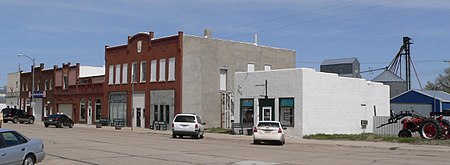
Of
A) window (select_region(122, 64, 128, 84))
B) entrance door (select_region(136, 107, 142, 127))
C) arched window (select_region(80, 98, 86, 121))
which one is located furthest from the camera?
arched window (select_region(80, 98, 86, 121))

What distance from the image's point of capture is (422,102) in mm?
58781

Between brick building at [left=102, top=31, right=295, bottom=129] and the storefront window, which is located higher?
brick building at [left=102, top=31, right=295, bottom=129]

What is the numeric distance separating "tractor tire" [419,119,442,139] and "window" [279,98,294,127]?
996 cm

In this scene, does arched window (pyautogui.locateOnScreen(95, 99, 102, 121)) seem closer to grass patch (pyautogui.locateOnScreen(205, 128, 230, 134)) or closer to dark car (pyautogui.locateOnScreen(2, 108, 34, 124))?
dark car (pyautogui.locateOnScreen(2, 108, 34, 124))

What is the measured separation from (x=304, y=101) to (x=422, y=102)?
86.1 ft

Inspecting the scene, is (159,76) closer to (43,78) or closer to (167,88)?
(167,88)

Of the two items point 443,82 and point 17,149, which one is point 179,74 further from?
point 443,82

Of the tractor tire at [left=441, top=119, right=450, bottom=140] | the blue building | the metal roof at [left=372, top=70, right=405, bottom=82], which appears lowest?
the tractor tire at [left=441, top=119, right=450, bottom=140]

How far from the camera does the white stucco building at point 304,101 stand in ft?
125

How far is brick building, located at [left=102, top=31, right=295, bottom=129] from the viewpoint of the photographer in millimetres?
48250

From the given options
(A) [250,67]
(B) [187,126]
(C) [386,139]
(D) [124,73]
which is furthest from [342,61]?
(B) [187,126]

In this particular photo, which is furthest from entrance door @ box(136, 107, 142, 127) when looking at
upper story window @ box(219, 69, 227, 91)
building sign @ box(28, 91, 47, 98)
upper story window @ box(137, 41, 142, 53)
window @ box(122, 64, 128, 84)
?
building sign @ box(28, 91, 47, 98)

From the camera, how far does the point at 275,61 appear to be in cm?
5653

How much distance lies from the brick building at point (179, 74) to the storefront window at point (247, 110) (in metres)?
6.34
